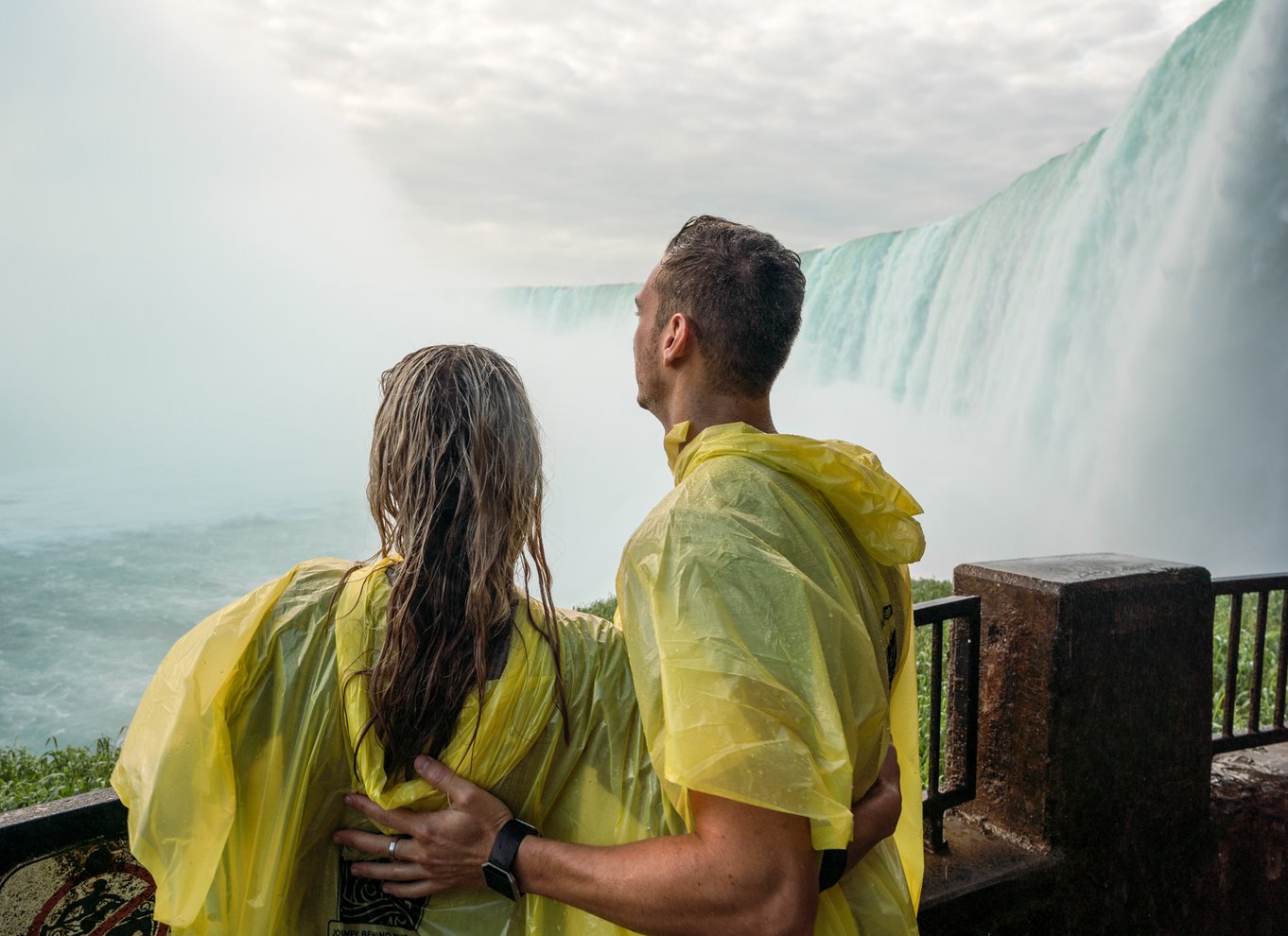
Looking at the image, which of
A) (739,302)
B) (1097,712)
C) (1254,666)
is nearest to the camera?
(739,302)

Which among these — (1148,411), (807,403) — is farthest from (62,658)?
(1148,411)

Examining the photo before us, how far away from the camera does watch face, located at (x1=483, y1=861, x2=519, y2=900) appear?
130 centimetres

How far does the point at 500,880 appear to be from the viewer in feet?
4.29

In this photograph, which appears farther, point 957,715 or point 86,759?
point 86,759

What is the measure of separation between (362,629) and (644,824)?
465mm

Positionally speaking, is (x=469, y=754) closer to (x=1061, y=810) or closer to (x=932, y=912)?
(x=932, y=912)

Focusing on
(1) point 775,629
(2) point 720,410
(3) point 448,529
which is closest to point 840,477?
(2) point 720,410

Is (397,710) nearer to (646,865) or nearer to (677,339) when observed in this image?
(646,865)

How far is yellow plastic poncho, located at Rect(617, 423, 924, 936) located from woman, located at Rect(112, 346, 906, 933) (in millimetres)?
199

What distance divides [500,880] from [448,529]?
18.5 inches

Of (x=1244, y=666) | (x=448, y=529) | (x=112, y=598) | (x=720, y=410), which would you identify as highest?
(x=720, y=410)

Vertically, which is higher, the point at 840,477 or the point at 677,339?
the point at 677,339

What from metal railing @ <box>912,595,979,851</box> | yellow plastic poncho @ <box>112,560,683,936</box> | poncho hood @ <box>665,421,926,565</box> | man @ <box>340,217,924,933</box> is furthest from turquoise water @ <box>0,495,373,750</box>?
poncho hood @ <box>665,421,926,565</box>

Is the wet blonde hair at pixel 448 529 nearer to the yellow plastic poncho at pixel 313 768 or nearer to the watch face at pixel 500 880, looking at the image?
the yellow plastic poncho at pixel 313 768
